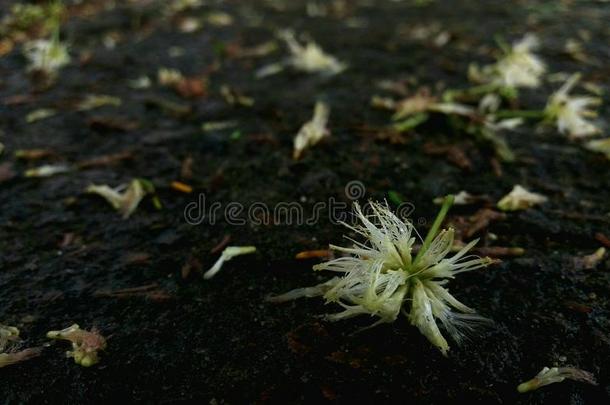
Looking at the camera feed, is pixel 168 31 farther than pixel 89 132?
Yes

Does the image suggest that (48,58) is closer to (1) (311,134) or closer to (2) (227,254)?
(1) (311,134)

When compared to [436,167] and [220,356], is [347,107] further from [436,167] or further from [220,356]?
[220,356]

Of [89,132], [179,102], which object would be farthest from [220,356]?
[179,102]

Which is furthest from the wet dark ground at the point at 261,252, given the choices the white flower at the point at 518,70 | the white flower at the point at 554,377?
the white flower at the point at 518,70

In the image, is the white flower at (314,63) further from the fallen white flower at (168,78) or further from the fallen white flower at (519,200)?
the fallen white flower at (519,200)

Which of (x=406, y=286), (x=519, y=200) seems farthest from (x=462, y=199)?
(x=406, y=286)
